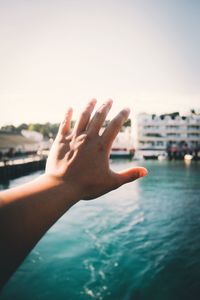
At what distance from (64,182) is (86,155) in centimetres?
24

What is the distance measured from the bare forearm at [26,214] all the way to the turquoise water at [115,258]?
834 cm

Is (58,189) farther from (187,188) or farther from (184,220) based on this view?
(187,188)

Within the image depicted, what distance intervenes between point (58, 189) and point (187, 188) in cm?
3296

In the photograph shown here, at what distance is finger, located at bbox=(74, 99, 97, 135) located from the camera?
1870 mm

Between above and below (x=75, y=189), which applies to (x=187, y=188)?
below

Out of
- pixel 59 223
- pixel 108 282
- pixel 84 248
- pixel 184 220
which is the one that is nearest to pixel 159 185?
pixel 184 220

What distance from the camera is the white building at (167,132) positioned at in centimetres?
8506

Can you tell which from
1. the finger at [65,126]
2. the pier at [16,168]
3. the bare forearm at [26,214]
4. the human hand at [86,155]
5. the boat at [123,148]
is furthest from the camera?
the boat at [123,148]

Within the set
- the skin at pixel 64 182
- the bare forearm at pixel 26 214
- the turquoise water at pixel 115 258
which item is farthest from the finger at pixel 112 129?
the turquoise water at pixel 115 258

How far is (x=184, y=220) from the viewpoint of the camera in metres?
18.2

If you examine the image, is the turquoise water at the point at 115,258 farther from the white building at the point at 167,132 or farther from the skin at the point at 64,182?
the white building at the point at 167,132

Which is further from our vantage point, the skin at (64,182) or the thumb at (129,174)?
the thumb at (129,174)

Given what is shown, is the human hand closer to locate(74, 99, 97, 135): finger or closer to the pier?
locate(74, 99, 97, 135): finger

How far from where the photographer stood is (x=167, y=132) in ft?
286
